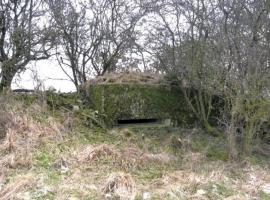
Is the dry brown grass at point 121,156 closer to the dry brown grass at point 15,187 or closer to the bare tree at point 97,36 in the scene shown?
the dry brown grass at point 15,187

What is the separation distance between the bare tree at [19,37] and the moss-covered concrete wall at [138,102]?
2100 millimetres

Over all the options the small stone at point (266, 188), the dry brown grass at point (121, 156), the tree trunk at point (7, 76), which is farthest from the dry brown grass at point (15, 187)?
the tree trunk at point (7, 76)

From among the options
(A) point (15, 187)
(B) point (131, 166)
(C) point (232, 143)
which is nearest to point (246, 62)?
(C) point (232, 143)

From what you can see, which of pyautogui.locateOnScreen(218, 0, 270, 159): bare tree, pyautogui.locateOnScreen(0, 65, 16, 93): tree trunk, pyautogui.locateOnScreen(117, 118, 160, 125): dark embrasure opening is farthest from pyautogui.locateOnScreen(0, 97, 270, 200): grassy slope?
pyautogui.locateOnScreen(0, 65, 16, 93): tree trunk

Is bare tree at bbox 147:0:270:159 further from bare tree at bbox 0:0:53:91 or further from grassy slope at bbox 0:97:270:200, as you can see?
bare tree at bbox 0:0:53:91

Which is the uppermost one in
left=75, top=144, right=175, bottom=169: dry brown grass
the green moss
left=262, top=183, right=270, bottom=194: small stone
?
left=75, top=144, right=175, bottom=169: dry brown grass

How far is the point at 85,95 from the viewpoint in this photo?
399 inches

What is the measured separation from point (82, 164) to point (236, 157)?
9.73ft

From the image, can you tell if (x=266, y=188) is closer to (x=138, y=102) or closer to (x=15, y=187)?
(x=15, y=187)

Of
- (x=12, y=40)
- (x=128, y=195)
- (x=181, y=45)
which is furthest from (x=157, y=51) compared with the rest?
(x=128, y=195)

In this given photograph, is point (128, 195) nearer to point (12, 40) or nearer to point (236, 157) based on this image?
point (236, 157)

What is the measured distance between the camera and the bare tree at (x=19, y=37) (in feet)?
34.0

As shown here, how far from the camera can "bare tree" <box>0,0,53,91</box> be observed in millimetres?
10359

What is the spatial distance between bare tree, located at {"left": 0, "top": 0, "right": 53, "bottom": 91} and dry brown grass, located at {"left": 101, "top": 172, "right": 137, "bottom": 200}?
5.56 m
